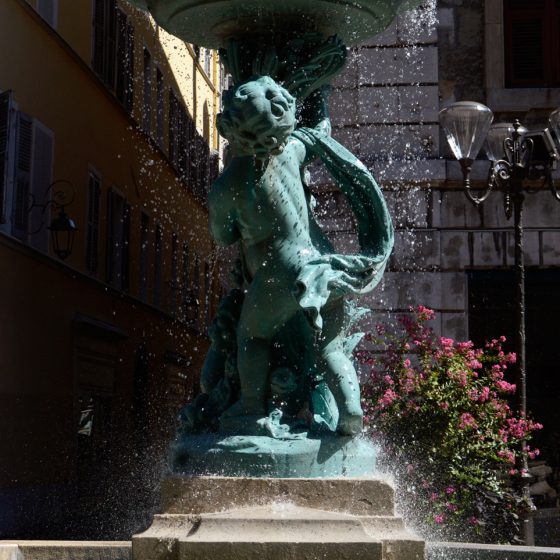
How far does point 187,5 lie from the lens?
5.22m

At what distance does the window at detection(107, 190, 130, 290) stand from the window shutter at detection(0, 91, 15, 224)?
5.58 meters

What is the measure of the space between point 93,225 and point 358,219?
16.5 meters

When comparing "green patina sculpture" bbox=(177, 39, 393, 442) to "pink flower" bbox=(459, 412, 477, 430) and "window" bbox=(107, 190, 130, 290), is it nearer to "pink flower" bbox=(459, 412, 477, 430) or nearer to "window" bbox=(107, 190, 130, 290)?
"pink flower" bbox=(459, 412, 477, 430)

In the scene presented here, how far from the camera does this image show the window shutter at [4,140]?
16391 millimetres

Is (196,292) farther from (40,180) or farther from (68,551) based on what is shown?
(68,551)

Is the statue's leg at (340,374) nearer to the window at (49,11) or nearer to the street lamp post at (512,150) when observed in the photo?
the street lamp post at (512,150)

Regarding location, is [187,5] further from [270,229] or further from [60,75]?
[60,75]

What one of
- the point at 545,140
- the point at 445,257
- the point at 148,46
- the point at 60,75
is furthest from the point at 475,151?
the point at 148,46

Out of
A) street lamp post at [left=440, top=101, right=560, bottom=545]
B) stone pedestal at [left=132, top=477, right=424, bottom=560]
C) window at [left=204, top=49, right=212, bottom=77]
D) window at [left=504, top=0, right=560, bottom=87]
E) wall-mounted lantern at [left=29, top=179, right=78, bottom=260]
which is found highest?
window at [left=204, top=49, right=212, bottom=77]

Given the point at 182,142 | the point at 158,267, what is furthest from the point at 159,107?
the point at 158,267

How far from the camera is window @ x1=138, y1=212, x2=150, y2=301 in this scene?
2470cm

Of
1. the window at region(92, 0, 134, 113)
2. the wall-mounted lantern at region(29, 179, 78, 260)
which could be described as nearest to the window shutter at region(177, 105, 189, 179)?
the window at region(92, 0, 134, 113)

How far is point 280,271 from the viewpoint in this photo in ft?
15.6

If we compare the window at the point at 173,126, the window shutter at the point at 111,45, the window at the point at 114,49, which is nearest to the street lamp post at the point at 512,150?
the window at the point at 114,49
